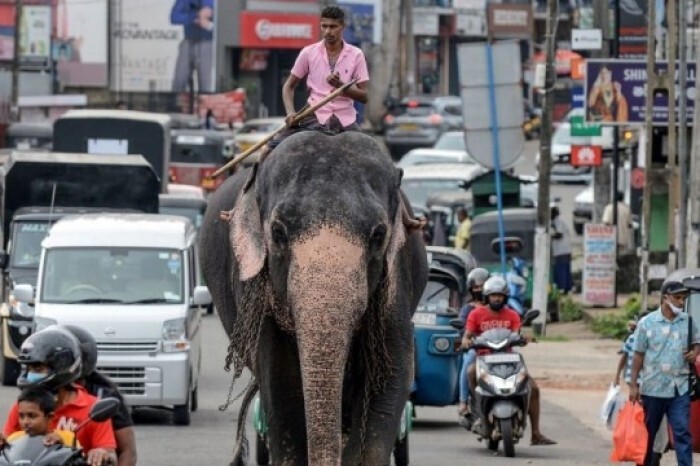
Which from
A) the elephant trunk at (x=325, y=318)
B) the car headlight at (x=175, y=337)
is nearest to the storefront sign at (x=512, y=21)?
the car headlight at (x=175, y=337)

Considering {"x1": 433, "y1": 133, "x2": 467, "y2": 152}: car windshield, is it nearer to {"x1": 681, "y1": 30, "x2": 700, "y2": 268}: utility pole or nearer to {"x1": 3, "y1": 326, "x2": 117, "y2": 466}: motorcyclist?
{"x1": 681, "y1": 30, "x2": 700, "y2": 268}: utility pole

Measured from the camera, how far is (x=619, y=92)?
31.9 m

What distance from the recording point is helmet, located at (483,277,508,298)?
18.3 m

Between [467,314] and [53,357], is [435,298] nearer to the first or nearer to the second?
[467,314]

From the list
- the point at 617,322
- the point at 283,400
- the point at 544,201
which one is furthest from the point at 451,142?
the point at 283,400

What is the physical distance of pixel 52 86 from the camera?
74.2 meters

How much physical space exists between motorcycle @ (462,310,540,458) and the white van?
3.21m

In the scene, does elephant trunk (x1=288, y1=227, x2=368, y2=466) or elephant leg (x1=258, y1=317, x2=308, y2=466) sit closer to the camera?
elephant trunk (x1=288, y1=227, x2=368, y2=466)

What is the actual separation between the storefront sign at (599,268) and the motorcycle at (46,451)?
25516 millimetres

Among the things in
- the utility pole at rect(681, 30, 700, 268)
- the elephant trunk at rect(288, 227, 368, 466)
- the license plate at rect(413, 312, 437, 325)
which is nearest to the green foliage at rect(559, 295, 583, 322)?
the utility pole at rect(681, 30, 700, 268)

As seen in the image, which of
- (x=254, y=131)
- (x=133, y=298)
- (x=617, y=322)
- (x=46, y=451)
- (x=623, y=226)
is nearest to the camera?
(x=46, y=451)

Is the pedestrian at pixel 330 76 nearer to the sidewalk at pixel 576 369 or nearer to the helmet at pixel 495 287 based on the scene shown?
the helmet at pixel 495 287

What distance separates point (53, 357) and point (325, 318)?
1.44 m

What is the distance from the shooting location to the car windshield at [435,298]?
20.1 m
